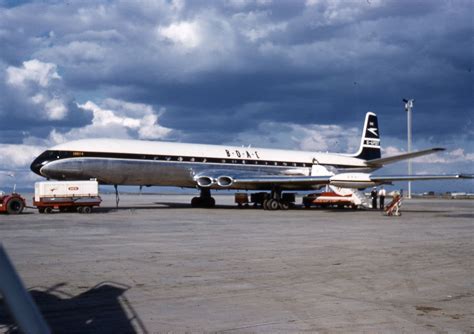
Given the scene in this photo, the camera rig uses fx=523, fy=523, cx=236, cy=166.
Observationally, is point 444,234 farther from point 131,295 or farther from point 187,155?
point 187,155

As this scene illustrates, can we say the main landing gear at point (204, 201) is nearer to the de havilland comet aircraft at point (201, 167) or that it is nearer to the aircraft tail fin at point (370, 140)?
the de havilland comet aircraft at point (201, 167)

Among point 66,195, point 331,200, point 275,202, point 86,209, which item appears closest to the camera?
point 66,195

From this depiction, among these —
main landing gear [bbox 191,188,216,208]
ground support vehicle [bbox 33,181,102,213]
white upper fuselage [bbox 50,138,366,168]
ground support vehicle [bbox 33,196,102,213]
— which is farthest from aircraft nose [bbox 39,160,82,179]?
main landing gear [bbox 191,188,216,208]

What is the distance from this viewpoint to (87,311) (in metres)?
5.98

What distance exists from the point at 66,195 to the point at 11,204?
99.6 inches

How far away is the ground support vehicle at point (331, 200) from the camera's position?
33094 mm

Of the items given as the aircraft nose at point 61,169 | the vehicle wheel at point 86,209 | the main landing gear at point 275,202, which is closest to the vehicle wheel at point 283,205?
the main landing gear at point 275,202

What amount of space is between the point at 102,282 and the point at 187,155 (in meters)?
22.3

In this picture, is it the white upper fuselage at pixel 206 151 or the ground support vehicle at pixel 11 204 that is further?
the white upper fuselage at pixel 206 151

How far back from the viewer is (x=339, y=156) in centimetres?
3912

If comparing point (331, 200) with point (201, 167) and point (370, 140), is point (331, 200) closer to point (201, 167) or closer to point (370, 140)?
point (201, 167)

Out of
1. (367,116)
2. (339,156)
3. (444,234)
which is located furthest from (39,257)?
Answer: (367,116)

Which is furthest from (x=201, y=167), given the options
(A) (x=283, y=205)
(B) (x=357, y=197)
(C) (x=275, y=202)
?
(B) (x=357, y=197)

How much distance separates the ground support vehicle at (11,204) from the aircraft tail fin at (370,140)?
25.3 meters
